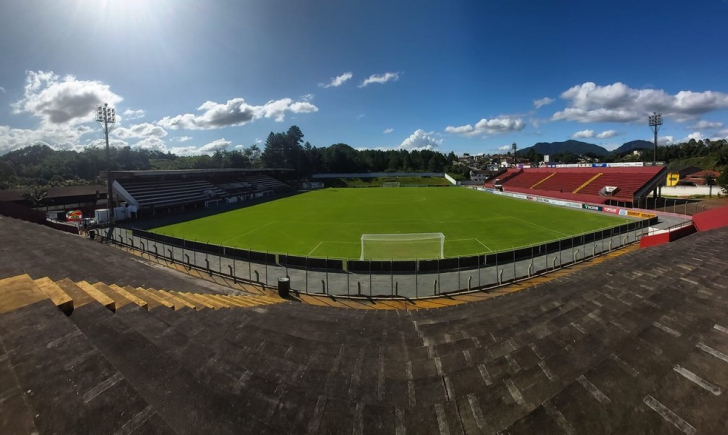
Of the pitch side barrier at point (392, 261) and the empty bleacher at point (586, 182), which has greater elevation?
the empty bleacher at point (586, 182)

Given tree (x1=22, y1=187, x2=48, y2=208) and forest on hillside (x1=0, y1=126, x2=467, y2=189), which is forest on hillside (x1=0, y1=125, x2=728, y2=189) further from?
tree (x1=22, y1=187, x2=48, y2=208)

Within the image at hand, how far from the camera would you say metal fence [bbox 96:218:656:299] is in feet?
54.2

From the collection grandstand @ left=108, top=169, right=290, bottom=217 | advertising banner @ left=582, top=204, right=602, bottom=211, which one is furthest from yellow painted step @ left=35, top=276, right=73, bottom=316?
advertising banner @ left=582, top=204, right=602, bottom=211

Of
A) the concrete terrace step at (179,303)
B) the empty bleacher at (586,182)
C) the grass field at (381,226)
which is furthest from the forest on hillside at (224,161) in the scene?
the concrete terrace step at (179,303)

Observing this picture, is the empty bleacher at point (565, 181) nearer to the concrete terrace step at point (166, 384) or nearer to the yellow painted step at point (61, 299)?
the concrete terrace step at point (166, 384)

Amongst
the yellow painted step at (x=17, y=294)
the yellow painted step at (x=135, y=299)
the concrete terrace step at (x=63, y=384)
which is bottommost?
the yellow painted step at (x=135, y=299)

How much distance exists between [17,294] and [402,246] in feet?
74.5

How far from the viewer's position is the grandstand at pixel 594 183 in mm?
45656

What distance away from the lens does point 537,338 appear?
21.3 ft

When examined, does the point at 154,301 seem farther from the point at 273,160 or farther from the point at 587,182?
the point at 273,160

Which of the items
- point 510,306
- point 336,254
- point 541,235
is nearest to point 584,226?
point 541,235

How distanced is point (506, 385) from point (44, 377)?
18.5 ft

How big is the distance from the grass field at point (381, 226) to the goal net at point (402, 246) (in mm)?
539

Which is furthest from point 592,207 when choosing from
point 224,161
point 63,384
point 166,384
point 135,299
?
point 224,161
